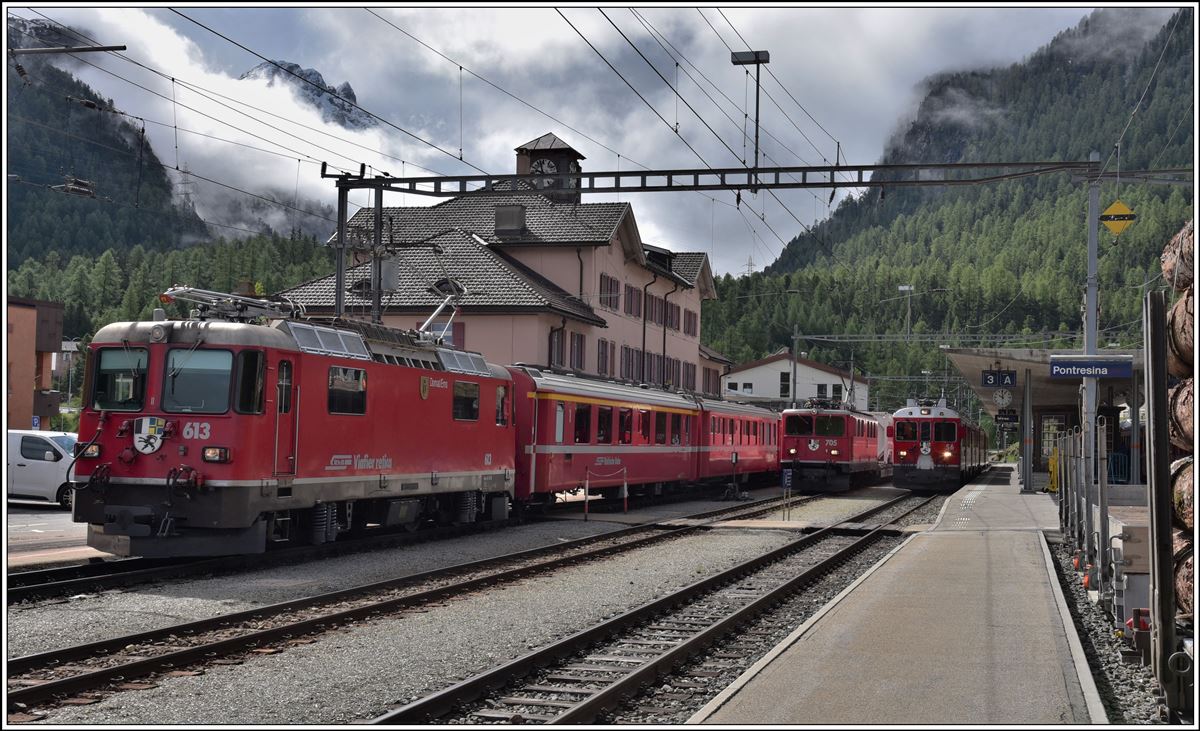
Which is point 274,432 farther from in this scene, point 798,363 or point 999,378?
point 798,363

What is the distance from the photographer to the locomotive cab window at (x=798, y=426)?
40219mm

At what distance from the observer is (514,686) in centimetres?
908

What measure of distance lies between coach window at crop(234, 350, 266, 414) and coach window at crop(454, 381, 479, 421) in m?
5.73

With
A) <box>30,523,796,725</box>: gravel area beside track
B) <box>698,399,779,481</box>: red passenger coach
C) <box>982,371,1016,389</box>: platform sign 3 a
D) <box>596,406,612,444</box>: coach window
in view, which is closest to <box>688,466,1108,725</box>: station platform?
<box>30,523,796,725</box>: gravel area beside track

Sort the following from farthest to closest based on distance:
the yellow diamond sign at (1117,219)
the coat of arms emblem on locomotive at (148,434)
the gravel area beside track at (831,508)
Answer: the gravel area beside track at (831,508), the yellow diamond sign at (1117,219), the coat of arms emblem on locomotive at (148,434)

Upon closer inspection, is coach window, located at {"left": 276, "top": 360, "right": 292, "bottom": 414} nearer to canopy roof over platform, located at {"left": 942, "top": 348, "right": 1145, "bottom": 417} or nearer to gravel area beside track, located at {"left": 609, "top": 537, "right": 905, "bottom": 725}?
gravel area beside track, located at {"left": 609, "top": 537, "right": 905, "bottom": 725}

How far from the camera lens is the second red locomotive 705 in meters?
14.6

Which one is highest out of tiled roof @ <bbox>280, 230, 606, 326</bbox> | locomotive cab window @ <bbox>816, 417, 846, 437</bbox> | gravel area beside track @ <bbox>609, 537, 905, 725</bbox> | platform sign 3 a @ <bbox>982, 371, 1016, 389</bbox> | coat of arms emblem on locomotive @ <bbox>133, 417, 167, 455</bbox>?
tiled roof @ <bbox>280, 230, 606, 326</bbox>

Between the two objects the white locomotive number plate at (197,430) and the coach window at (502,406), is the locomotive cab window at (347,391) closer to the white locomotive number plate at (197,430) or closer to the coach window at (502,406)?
the white locomotive number plate at (197,430)

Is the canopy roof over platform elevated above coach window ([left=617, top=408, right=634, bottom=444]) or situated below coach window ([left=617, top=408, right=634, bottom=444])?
above

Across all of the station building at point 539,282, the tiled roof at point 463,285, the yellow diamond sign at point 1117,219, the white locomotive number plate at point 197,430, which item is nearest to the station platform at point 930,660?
the white locomotive number plate at point 197,430

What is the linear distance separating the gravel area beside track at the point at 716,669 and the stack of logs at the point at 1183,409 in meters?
2.63

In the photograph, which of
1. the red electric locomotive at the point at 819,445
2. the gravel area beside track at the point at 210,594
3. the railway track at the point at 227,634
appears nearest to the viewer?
the railway track at the point at 227,634

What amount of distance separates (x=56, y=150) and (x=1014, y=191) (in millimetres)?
125282
